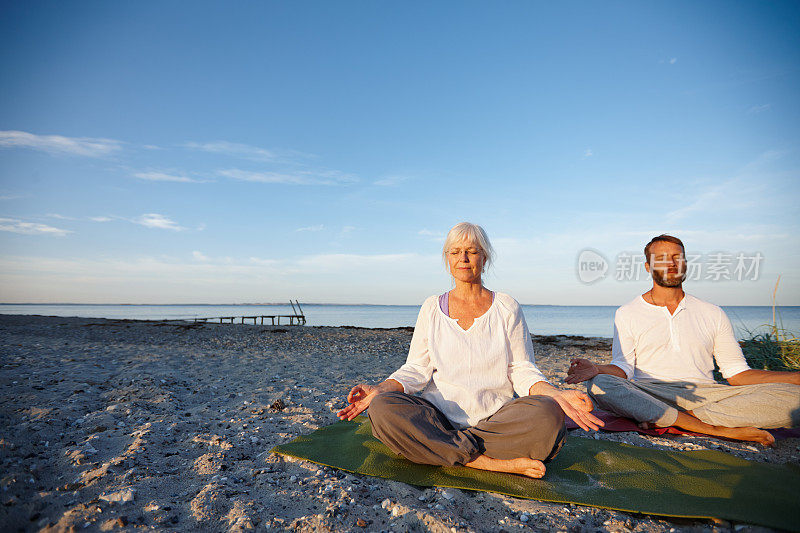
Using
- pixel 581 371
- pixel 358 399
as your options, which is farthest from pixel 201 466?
pixel 581 371

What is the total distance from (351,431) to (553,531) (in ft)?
6.55

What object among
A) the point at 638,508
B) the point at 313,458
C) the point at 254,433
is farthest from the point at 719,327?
the point at 254,433

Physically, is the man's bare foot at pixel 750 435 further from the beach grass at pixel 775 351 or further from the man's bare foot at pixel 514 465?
the beach grass at pixel 775 351

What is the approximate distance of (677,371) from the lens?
12.4 feet

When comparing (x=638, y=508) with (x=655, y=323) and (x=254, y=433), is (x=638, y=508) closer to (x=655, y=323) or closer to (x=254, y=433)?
(x=655, y=323)

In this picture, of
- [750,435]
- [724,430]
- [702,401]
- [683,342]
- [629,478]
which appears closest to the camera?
[629,478]

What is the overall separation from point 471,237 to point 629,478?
1868 mm

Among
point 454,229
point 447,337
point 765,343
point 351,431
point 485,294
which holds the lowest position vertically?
point 351,431

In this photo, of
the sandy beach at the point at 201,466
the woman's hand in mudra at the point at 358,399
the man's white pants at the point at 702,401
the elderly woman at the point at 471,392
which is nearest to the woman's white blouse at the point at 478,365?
the elderly woman at the point at 471,392

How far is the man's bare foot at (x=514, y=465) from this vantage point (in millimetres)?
2623

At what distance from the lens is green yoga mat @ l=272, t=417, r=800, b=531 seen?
2209 mm

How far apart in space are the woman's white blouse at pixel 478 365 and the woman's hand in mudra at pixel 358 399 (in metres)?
0.18

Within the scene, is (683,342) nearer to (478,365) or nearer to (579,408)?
(579,408)

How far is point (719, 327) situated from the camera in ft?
12.2
